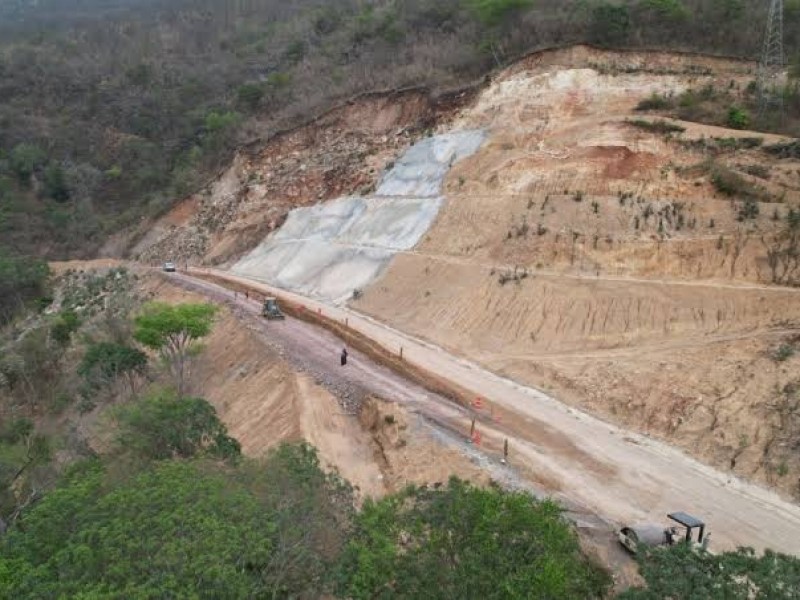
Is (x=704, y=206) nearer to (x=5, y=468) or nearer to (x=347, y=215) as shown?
(x=347, y=215)

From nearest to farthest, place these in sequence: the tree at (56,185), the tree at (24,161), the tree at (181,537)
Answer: the tree at (181,537)
the tree at (56,185)
the tree at (24,161)

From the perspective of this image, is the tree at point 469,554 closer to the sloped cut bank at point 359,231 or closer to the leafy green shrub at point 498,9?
the sloped cut bank at point 359,231

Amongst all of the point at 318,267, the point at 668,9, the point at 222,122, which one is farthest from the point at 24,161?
the point at 668,9

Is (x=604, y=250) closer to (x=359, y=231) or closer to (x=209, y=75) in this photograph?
(x=359, y=231)

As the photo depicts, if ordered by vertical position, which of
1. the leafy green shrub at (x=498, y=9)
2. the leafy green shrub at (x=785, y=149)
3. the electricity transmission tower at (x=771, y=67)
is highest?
the leafy green shrub at (x=498, y=9)

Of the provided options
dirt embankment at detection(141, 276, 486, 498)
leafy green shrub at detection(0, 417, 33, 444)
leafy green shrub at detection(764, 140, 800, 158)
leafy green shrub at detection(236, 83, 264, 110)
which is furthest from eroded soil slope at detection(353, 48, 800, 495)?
leafy green shrub at detection(236, 83, 264, 110)

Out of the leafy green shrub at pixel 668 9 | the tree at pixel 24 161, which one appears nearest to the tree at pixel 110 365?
the leafy green shrub at pixel 668 9

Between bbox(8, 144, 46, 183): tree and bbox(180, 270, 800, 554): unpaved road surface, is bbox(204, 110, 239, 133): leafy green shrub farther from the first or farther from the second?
bbox(180, 270, 800, 554): unpaved road surface
